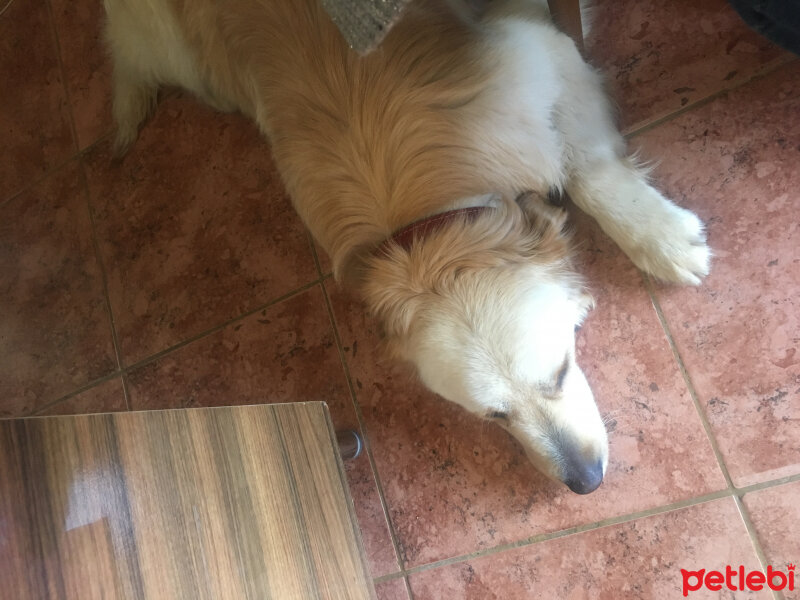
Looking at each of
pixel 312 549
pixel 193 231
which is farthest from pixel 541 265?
pixel 193 231

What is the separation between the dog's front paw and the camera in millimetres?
1315

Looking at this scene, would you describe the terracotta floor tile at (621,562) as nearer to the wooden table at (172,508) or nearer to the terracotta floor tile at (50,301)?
the wooden table at (172,508)

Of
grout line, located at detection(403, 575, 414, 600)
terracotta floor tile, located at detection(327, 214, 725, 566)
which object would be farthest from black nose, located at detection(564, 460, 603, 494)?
grout line, located at detection(403, 575, 414, 600)

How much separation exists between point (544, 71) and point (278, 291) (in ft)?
3.04

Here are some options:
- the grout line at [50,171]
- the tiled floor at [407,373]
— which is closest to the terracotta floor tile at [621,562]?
the tiled floor at [407,373]

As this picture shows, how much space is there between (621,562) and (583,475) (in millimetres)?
332

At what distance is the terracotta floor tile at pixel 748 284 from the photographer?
131cm

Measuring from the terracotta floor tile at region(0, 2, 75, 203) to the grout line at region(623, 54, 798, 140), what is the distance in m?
1.74

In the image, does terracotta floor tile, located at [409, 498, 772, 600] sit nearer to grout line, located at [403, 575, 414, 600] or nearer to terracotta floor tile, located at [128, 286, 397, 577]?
grout line, located at [403, 575, 414, 600]

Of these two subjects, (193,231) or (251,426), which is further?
(193,231)

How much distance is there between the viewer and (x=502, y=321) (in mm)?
1088

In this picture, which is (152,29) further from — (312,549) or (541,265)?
(312,549)

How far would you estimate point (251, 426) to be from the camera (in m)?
0.96

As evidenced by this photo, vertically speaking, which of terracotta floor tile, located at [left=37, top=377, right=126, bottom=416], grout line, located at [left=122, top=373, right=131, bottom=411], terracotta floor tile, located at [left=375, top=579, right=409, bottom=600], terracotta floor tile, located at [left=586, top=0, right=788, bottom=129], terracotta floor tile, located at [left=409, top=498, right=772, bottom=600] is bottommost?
terracotta floor tile, located at [left=375, top=579, right=409, bottom=600]
